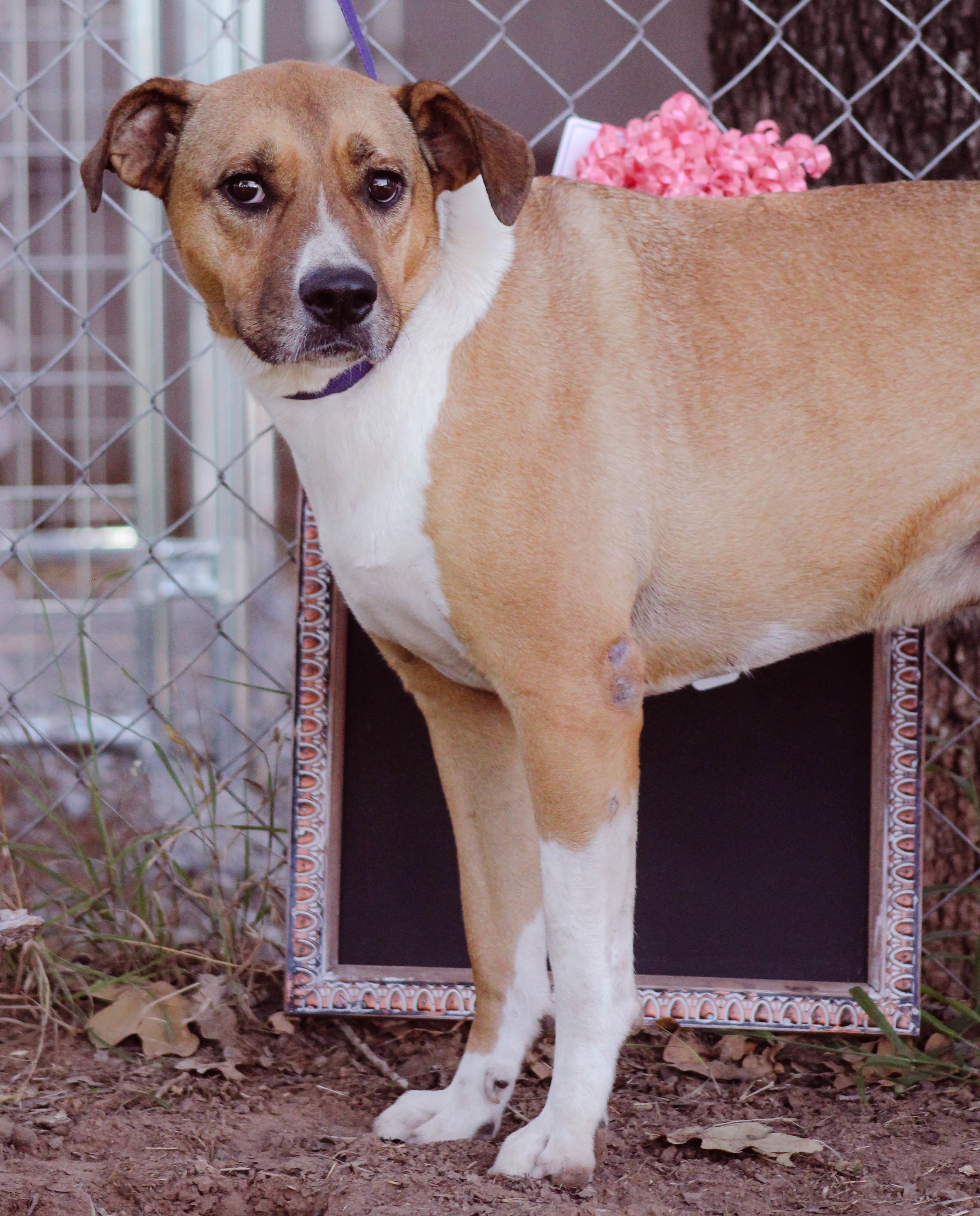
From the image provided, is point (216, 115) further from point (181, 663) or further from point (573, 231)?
point (181, 663)

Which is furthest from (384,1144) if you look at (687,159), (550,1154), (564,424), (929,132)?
(929,132)

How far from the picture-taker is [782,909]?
233 centimetres

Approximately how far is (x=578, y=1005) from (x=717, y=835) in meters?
0.64

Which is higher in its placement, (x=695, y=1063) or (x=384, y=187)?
(x=384, y=187)

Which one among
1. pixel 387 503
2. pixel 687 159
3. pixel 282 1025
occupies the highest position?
pixel 687 159

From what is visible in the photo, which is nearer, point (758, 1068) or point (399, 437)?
point (399, 437)

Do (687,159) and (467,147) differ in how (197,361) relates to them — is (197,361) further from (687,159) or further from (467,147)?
(467,147)

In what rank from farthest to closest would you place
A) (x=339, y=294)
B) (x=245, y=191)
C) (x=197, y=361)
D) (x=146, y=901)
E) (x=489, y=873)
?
(x=197, y=361) → (x=146, y=901) → (x=489, y=873) → (x=245, y=191) → (x=339, y=294)

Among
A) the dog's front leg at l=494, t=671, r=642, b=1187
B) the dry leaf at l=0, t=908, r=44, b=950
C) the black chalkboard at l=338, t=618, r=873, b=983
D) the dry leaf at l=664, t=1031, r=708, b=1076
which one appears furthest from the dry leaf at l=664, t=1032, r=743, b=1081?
the dry leaf at l=0, t=908, r=44, b=950

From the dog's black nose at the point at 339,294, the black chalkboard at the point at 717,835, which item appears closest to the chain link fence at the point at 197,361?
the black chalkboard at the point at 717,835

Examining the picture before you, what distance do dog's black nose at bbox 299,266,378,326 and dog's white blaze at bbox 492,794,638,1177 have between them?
2.56 ft

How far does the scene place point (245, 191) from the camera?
5.75ft

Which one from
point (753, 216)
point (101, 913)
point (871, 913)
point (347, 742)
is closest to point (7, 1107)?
point (101, 913)

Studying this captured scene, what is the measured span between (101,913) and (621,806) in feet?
4.24
